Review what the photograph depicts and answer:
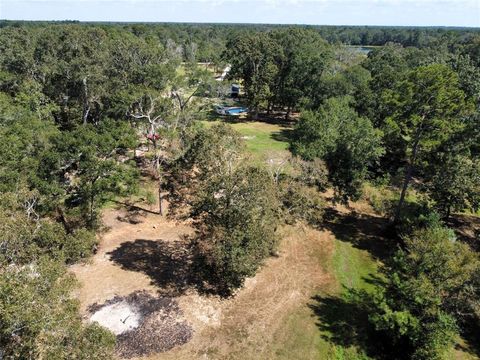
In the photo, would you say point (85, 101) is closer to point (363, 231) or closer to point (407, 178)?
point (363, 231)

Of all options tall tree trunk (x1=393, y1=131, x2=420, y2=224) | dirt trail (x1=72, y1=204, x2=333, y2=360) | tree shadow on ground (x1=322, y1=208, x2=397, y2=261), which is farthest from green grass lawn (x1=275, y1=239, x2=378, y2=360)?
tall tree trunk (x1=393, y1=131, x2=420, y2=224)

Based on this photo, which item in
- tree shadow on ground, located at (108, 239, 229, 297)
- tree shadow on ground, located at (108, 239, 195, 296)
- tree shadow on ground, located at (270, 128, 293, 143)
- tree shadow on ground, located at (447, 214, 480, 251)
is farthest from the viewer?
tree shadow on ground, located at (270, 128, 293, 143)

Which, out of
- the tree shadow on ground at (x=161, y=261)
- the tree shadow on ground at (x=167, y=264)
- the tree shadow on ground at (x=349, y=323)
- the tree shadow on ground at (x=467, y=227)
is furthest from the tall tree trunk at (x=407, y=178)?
the tree shadow on ground at (x=161, y=261)

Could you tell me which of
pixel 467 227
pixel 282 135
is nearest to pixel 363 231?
pixel 467 227

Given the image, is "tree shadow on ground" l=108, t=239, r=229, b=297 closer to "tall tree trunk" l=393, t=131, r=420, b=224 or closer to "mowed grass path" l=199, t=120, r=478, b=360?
"mowed grass path" l=199, t=120, r=478, b=360

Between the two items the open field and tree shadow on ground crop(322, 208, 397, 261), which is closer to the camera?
the open field

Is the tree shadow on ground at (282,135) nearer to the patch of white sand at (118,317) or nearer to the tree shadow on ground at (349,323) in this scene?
the tree shadow on ground at (349,323)

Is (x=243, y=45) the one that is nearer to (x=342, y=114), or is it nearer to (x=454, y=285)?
(x=342, y=114)
